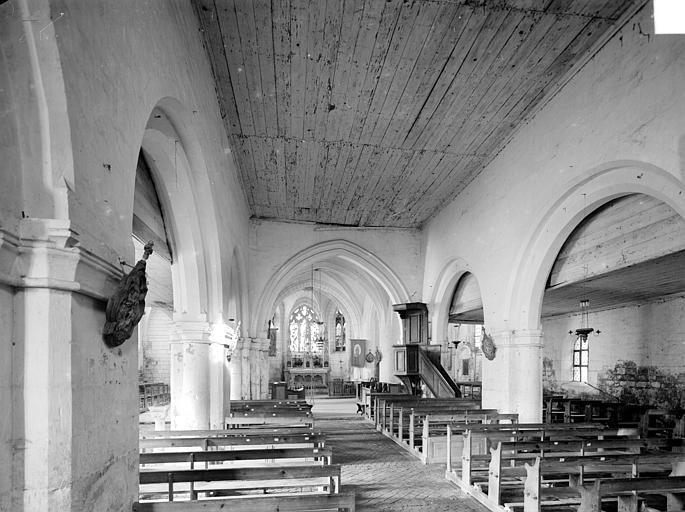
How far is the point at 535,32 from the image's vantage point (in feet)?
22.7

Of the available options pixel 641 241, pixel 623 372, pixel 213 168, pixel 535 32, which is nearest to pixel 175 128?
pixel 213 168

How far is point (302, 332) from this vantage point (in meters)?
32.2

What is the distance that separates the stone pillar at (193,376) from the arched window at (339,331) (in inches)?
899

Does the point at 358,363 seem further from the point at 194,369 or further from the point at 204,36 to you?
the point at 204,36

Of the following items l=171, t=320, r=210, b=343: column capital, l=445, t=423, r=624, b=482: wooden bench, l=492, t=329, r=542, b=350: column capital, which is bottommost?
l=445, t=423, r=624, b=482: wooden bench

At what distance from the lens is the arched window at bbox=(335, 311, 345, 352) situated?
3166 cm

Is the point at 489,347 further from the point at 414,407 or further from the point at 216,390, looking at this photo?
the point at 216,390

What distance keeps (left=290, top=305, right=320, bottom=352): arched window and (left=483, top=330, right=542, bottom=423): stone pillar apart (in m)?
22.0

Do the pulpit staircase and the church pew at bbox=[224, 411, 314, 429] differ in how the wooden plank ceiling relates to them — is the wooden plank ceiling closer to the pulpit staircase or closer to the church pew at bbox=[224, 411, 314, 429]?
the church pew at bbox=[224, 411, 314, 429]

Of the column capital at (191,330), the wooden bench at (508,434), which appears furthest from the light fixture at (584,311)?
the column capital at (191,330)

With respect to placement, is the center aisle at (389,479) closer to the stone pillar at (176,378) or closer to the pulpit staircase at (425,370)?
the stone pillar at (176,378)

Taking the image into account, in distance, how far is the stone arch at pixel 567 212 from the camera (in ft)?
20.5

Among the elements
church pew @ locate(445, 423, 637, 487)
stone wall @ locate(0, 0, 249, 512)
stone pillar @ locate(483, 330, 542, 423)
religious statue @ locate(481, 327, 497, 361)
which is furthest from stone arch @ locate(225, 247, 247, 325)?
stone wall @ locate(0, 0, 249, 512)

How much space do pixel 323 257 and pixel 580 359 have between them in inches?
327
